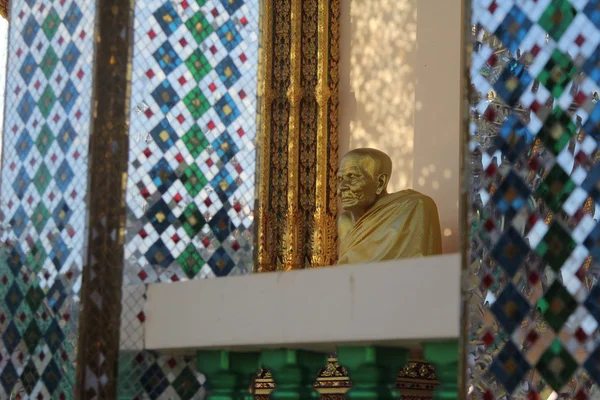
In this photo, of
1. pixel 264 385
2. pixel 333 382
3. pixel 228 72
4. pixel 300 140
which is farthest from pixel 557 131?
pixel 300 140

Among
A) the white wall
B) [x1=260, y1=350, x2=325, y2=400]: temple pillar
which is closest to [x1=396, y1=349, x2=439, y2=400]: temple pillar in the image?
the white wall

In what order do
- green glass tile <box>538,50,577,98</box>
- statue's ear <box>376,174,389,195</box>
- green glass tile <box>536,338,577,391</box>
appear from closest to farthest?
green glass tile <box>536,338,577,391</box>, green glass tile <box>538,50,577,98</box>, statue's ear <box>376,174,389,195</box>

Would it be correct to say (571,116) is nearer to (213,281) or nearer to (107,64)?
(213,281)

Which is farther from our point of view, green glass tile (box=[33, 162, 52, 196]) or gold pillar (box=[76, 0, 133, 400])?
green glass tile (box=[33, 162, 52, 196])

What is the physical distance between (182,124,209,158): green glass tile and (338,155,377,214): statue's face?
2.78 metres

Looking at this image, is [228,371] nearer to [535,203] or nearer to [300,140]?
[535,203]

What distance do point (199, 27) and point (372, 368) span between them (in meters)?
1.12

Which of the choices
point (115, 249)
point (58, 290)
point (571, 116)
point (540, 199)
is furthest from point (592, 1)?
point (58, 290)

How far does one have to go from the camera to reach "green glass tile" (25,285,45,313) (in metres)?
2.46

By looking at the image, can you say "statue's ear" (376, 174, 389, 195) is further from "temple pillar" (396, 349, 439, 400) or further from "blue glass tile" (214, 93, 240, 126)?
"blue glass tile" (214, 93, 240, 126)

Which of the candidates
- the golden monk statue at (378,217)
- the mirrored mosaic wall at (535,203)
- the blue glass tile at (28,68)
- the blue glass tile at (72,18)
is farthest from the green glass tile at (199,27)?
the golden monk statue at (378,217)

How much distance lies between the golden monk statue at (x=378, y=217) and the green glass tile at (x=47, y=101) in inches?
104

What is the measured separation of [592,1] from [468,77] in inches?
9.0

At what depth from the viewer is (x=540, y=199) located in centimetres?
165
